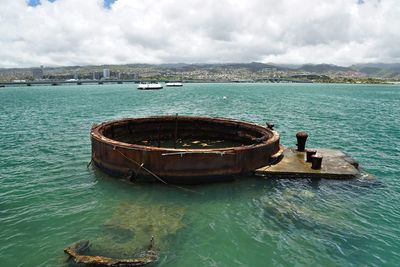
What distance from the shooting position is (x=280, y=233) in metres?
9.88

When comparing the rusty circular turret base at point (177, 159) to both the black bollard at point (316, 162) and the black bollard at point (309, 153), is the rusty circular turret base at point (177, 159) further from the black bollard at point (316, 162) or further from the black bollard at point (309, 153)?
the black bollard at point (316, 162)

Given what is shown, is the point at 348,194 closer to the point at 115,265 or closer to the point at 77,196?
the point at 115,265

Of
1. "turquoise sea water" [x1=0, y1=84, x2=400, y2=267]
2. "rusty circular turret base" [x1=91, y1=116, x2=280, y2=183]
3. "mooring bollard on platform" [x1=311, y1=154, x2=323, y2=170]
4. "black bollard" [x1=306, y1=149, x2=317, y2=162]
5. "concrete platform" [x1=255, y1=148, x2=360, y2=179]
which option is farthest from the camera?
"black bollard" [x1=306, y1=149, x2=317, y2=162]

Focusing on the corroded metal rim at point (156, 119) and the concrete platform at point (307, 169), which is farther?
the concrete platform at point (307, 169)

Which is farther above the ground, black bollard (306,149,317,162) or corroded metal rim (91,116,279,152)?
corroded metal rim (91,116,279,152)

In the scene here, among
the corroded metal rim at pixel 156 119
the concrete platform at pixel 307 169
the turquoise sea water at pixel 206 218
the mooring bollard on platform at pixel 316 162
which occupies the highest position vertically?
the corroded metal rim at pixel 156 119

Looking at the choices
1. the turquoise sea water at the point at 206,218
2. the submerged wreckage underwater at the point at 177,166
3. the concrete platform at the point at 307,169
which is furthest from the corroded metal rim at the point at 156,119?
the turquoise sea water at the point at 206,218

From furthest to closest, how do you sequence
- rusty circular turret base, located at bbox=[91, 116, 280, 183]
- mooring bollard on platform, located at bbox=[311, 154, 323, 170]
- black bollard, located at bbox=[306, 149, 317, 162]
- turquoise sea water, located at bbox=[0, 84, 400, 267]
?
black bollard, located at bbox=[306, 149, 317, 162]
mooring bollard on platform, located at bbox=[311, 154, 323, 170]
rusty circular turret base, located at bbox=[91, 116, 280, 183]
turquoise sea water, located at bbox=[0, 84, 400, 267]

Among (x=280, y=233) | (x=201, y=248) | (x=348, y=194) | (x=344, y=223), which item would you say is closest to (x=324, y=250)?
(x=280, y=233)

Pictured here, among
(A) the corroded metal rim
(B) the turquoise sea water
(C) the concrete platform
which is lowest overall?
(B) the turquoise sea water

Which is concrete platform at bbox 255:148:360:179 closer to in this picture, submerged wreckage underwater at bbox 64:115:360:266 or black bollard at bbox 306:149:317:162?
submerged wreckage underwater at bbox 64:115:360:266

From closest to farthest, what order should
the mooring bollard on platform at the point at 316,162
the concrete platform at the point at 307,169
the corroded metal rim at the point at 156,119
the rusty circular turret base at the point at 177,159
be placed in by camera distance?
the rusty circular turret base at the point at 177,159 → the corroded metal rim at the point at 156,119 → the concrete platform at the point at 307,169 → the mooring bollard on platform at the point at 316,162

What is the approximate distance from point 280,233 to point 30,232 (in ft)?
26.7

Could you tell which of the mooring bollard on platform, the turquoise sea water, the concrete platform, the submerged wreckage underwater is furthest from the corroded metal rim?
the mooring bollard on platform
